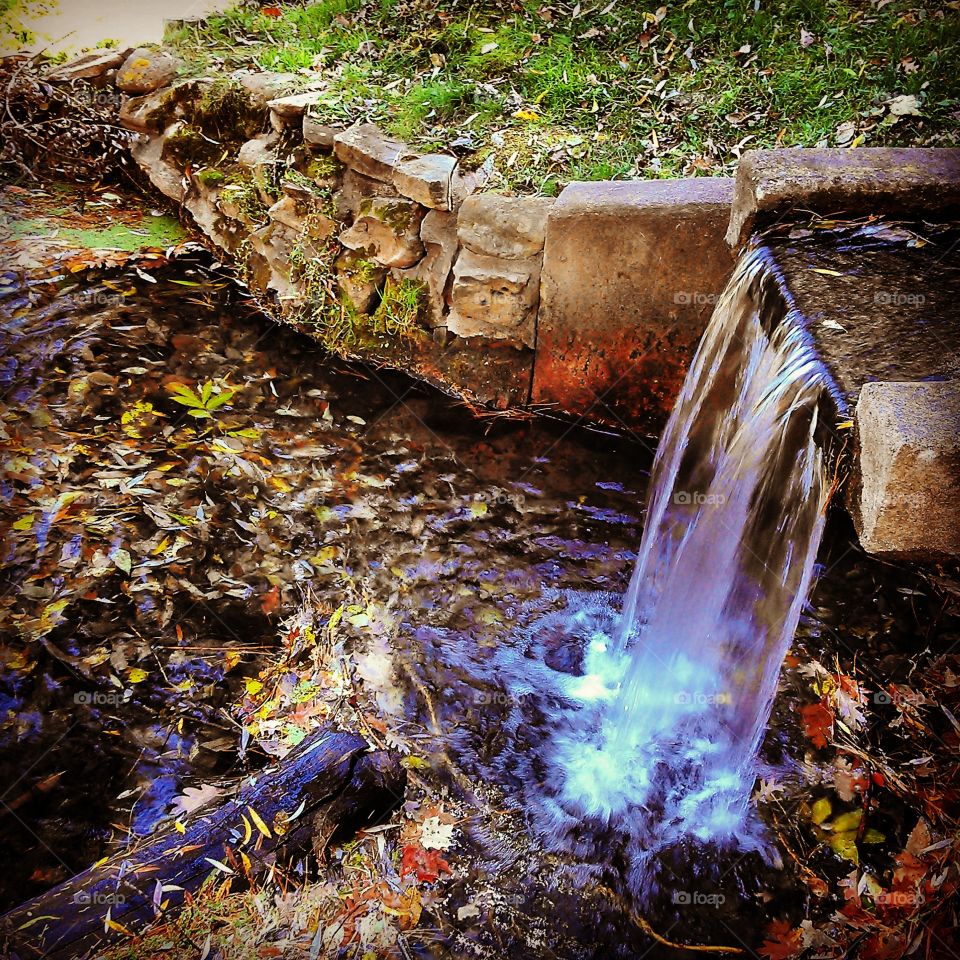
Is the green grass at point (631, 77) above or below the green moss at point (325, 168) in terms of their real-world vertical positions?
above

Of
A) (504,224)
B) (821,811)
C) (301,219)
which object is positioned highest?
(504,224)

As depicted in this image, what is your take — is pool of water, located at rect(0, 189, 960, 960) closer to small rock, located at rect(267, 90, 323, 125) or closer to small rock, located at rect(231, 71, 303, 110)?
small rock, located at rect(267, 90, 323, 125)

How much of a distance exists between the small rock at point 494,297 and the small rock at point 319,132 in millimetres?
1354

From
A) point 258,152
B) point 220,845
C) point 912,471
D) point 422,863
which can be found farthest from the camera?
point 258,152

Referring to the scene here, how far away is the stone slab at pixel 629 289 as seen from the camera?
386 cm

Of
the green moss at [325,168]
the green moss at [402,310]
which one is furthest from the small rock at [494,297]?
the green moss at [325,168]

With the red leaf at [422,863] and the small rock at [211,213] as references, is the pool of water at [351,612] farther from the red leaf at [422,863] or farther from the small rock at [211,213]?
the small rock at [211,213]

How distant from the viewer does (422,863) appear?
269 cm

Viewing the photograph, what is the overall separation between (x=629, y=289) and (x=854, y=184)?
4.16 ft

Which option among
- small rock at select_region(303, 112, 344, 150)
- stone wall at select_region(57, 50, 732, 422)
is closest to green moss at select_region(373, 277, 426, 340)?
stone wall at select_region(57, 50, 732, 422)

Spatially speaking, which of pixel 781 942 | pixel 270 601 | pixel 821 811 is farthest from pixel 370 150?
pixel 781 942

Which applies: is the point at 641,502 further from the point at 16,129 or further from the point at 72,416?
the point at 16,129

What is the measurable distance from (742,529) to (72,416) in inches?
158

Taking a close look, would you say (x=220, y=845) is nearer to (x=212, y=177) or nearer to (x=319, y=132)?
(x=319, y=132)
